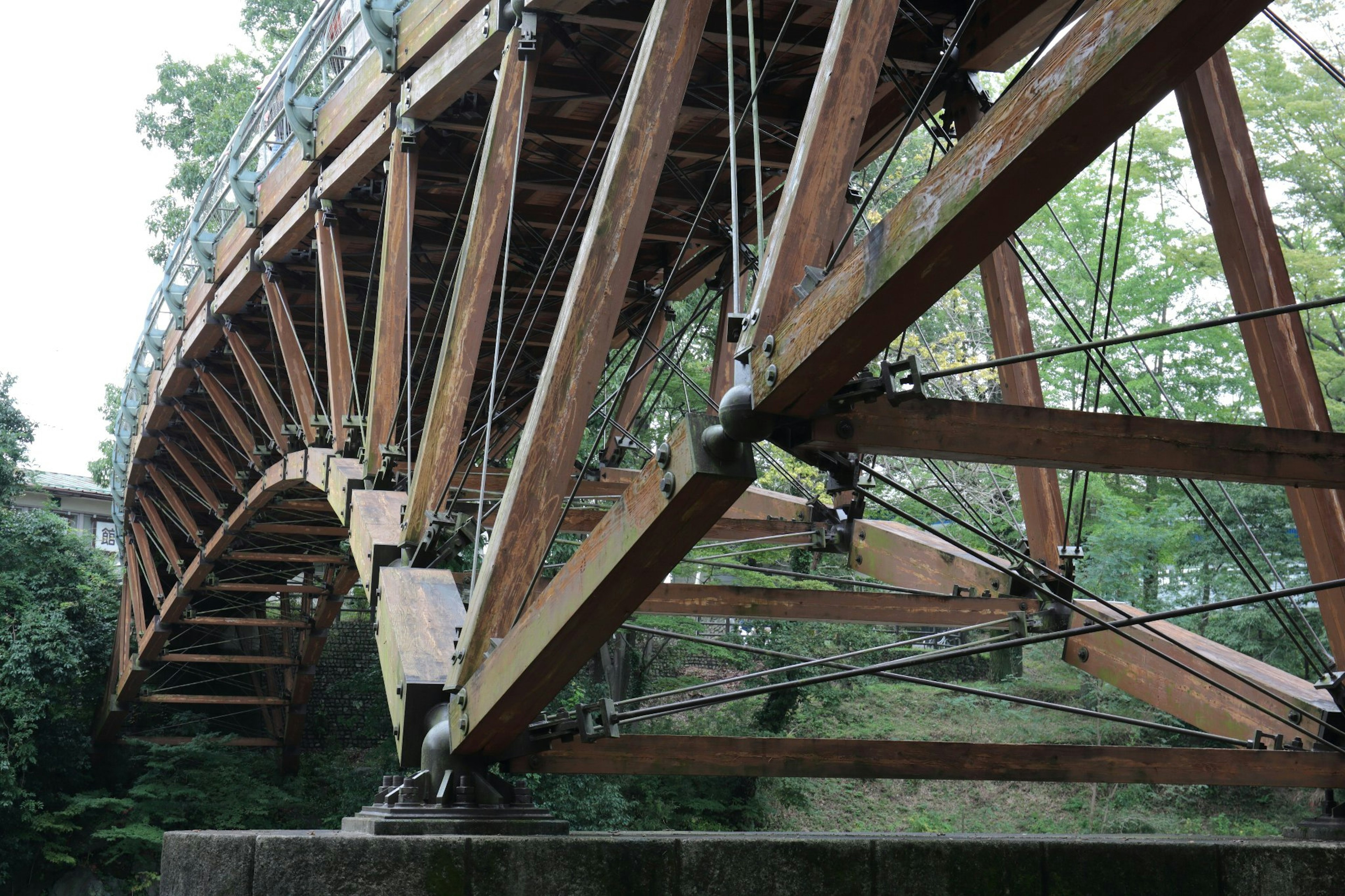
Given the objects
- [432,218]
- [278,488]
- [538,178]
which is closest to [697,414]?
[538,178]

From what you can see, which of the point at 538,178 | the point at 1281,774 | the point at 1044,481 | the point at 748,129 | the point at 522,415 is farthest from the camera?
the point at 522,415

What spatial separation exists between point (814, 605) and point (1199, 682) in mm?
2314

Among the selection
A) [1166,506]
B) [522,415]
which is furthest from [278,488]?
[1166,506]

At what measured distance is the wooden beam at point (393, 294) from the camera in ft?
26.4

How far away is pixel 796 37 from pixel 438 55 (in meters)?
2.11

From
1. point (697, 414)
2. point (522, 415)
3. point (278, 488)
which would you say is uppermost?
point (522, 415)

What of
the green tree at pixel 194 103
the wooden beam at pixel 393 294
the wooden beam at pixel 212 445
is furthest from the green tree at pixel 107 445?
the wooden beam at pixel 393 294

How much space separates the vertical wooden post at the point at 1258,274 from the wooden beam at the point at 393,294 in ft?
15.0

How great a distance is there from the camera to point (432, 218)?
10.6 metres

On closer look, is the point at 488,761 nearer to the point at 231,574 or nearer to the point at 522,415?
the point at 522,415

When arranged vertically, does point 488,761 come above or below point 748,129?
below

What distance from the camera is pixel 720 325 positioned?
350 inches

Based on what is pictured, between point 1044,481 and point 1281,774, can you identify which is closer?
point 1281,774

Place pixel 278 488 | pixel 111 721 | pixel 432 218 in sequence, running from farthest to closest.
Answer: pixel 111 721, pixel 278 488, pixel 432 218
